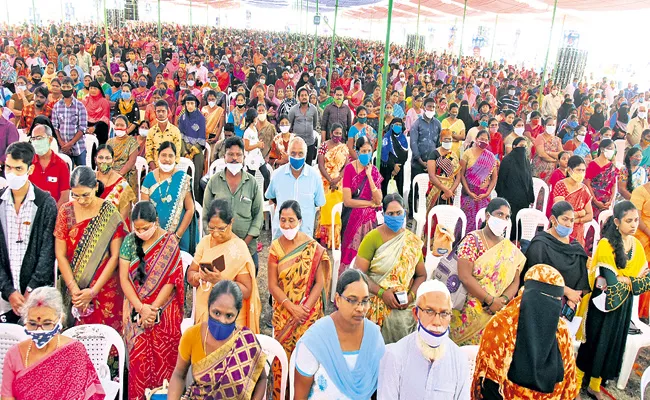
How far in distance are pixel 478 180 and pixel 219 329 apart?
3.68m

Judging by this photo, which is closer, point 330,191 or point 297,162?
point 297,162

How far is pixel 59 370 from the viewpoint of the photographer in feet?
8.09

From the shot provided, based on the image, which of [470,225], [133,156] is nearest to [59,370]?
[133,156]

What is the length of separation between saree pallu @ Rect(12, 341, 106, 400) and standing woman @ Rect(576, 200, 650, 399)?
305 cm

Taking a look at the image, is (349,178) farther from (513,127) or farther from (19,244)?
(513,127)

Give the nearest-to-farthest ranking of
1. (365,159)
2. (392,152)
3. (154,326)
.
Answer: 1. (154,326)
2. (365,159)
3. (392,152)

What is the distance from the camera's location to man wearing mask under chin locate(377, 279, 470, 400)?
7.74ft

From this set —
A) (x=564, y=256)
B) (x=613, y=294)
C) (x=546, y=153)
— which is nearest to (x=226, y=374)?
(x=564, y=256)

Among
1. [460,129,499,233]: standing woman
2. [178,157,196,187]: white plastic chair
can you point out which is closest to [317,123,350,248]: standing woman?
[460,129,499,233]: standing woman

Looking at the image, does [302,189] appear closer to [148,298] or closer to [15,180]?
[148,298]

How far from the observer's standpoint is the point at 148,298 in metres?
3.07

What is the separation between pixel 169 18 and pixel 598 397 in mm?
70879

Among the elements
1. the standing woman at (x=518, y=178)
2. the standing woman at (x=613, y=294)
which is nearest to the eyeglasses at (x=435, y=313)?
the standing woman at (x=613, y=294)

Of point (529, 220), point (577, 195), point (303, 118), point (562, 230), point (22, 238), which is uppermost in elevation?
point (303, 118)
